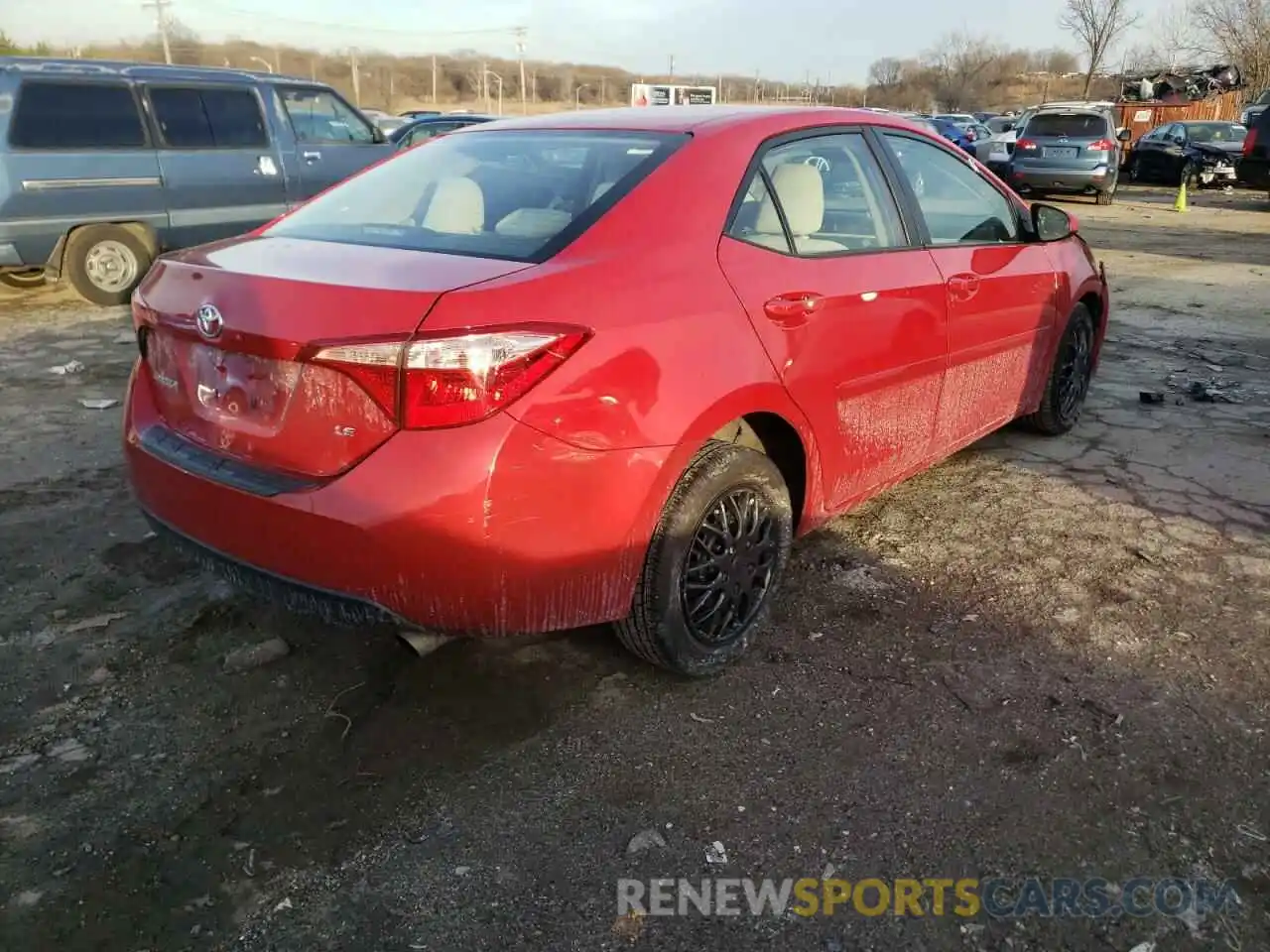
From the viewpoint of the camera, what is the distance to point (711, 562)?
285 centimetres

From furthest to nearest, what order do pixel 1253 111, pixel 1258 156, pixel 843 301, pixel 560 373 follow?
pixel 1253 111
pixel 1258 156
pixel 843 301
pixel 560 373

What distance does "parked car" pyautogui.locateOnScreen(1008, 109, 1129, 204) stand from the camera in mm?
17688

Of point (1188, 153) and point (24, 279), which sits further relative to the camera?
point (1188, 153)

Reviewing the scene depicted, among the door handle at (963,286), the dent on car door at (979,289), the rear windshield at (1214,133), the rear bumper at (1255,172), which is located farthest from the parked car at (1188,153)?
the door handle at (963,286)

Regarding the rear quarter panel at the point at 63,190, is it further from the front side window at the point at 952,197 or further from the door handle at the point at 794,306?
the door handle at the point at 794,306

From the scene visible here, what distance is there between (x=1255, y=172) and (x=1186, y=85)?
24740mm

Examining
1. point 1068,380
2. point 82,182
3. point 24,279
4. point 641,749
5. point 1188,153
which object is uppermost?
point 1188,153

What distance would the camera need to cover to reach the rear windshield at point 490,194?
2670 millimetres

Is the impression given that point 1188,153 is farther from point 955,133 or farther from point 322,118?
point 322,118

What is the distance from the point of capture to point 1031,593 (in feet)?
11.4

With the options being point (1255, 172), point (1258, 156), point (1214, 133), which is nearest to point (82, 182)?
point (1258, 156)

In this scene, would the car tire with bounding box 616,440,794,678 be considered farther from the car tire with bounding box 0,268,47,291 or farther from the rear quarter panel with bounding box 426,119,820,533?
the car tire with bounding box 0,268,47,291

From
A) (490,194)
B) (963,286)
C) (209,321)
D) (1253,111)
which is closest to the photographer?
(209,321)

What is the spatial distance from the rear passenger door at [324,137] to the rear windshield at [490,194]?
6853 mm
